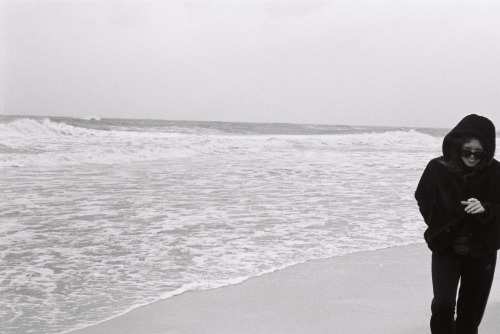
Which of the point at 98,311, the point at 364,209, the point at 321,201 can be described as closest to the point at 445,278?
the point at 98,311

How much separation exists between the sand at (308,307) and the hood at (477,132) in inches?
53.1

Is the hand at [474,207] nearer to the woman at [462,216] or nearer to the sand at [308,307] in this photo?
the woman at [462,216]

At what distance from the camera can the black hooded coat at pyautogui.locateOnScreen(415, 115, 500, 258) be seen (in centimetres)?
293

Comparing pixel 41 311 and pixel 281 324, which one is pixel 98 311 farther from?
pixel 281 324

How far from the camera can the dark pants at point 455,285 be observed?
2973 mm

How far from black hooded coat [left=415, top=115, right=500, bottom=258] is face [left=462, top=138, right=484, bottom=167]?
2 cm

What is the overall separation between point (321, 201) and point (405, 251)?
11.4 ft

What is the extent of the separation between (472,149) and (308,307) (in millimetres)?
1828

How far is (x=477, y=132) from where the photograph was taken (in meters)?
2.95

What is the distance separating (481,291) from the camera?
3053 millimetres

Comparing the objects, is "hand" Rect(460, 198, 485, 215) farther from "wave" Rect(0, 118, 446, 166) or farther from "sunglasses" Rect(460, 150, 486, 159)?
"wave" Rect(0, 118, 446, 166)

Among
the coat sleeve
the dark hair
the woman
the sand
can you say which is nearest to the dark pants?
the woman

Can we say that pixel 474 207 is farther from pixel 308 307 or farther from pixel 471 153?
pixel 308 307

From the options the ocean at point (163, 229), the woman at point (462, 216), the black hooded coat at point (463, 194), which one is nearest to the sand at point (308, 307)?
the ocean at point (163, 229)
